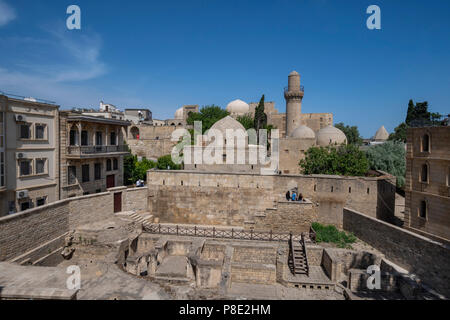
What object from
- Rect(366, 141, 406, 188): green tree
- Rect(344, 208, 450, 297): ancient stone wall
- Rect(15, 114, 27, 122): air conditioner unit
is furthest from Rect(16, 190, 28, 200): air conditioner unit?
Rect(366, 141, 406, 188): green tree

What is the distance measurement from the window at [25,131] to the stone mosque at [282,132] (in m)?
11.3

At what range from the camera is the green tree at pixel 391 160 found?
24797 millimetres

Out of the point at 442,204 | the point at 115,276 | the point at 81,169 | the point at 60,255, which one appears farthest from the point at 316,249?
the point at 81,169

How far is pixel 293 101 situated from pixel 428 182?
28.6m

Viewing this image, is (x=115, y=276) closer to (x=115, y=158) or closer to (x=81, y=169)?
(x=81, y=169)

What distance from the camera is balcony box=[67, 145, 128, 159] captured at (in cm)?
1802

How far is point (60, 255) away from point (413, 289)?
17.1 meters

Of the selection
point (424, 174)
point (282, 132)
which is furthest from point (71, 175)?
point (282, 132)

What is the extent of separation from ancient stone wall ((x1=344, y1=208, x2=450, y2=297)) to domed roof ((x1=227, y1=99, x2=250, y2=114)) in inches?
1458

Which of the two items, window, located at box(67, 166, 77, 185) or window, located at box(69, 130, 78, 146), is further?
window, located at box(69, 130, 78, 146)

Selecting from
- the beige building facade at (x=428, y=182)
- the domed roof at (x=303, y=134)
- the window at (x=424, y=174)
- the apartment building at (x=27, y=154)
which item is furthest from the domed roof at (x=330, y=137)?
the apartment building at (x=27, y=154)

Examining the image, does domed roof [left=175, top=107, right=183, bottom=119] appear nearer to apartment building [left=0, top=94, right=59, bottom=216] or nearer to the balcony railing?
the balcony railing

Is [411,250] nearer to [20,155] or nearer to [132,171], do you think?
[20,155]

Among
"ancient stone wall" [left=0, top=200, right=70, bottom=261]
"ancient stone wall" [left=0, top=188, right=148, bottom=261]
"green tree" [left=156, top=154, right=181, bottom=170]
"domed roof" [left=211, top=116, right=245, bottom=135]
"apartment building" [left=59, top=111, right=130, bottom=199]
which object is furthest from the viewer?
"green tree" [left=156, top=154, right=181, bottom=170]
